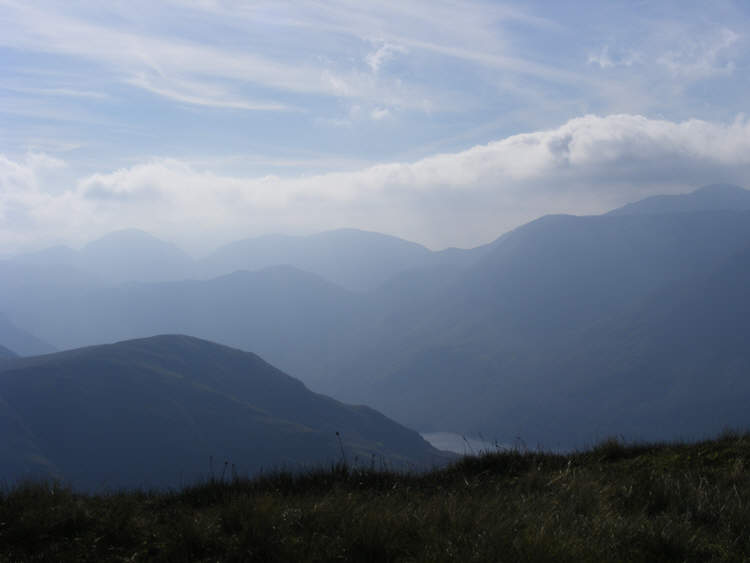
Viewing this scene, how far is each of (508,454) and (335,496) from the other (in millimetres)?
3251

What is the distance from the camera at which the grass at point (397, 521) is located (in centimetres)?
485

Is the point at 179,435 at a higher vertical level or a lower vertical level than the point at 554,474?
lower

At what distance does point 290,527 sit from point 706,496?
4236 mm

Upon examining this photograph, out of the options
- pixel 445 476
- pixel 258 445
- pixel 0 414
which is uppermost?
pixel 445 476

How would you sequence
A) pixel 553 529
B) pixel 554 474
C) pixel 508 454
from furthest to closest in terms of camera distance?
pixel 508 454 < pixel 554 474 < pixel 553 529

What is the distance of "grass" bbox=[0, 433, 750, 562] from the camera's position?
485 cm

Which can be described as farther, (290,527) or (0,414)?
(0,414)

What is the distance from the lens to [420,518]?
18.2 feet

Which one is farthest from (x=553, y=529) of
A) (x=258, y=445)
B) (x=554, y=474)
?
(x=258, y=445)

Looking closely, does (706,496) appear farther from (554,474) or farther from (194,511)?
(194,511)

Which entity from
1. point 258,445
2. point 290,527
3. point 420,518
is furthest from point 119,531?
point 258,445

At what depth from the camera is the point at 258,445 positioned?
19288 centimetres

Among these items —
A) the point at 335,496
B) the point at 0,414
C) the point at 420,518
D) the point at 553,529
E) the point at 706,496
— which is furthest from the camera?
the point at 0,414

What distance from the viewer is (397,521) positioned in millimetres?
5293
